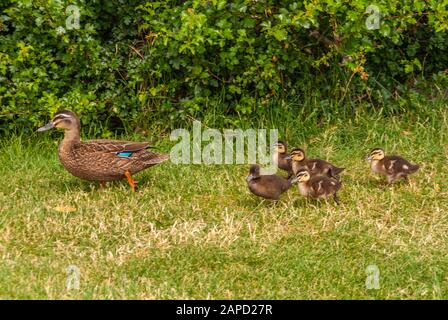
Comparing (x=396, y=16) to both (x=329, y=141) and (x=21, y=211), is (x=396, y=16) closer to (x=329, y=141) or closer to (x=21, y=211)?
(x=329, y=141)

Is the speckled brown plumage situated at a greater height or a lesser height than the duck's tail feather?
lesser

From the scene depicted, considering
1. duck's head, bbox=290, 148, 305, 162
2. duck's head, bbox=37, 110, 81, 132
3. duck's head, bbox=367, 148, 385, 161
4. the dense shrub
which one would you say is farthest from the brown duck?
duck's head, bbox=367, 148, 385, 161

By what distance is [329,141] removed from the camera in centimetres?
893

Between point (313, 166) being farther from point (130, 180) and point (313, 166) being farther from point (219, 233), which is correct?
point (130, 180)

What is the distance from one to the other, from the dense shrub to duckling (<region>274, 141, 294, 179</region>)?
0.99 m

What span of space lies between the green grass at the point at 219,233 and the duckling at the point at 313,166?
20cm

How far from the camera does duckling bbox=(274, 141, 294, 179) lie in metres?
8.09

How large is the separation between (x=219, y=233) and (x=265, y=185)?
2.47 ft

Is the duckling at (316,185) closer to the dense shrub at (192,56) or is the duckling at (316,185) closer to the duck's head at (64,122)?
the dense shrub at (192,56)

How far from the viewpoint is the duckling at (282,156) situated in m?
8.09

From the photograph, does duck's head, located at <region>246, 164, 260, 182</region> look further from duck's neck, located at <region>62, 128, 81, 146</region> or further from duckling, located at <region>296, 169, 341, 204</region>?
duck's neck, located at <region>62, 128, 81, 146</region>

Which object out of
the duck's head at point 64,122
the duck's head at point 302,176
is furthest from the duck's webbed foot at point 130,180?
the duck's head at point 302,176

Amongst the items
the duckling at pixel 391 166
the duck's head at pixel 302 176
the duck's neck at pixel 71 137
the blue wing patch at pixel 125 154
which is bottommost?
the duck's head at pixel 302 176
